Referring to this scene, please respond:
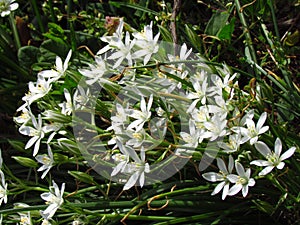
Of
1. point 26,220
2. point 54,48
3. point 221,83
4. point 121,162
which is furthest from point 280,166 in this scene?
point 54,48

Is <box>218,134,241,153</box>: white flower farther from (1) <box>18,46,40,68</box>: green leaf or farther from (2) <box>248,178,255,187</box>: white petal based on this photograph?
(1) <box>18,46,40,68</box>: green leaf

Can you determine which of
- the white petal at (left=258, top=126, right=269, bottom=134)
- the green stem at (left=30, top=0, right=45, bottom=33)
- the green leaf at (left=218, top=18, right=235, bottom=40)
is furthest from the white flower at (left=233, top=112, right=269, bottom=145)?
the green stem at (left=30, top=0, right=45, bottom=33)

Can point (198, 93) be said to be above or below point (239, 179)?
above

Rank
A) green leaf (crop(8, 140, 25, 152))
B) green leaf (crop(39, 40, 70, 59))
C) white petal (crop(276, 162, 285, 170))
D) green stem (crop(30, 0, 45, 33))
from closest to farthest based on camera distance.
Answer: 1. white petal (crop(276, 162, 285, 170))
2. green leaf (crop(8, 140, 25, 152))
3. green leaf (crop(39, 40, 70, 59))
4. green stem (crop(30, 0, 45, 33))

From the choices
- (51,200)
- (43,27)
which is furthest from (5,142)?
(51,200)

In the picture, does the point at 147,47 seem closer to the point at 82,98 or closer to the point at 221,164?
the point at 82,98

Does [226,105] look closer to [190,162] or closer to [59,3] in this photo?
[190,162]
